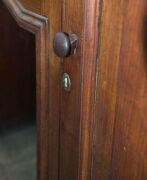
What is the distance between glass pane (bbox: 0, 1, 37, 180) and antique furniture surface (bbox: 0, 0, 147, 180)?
0.76 feet

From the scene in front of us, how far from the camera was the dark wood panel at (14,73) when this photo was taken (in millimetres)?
864

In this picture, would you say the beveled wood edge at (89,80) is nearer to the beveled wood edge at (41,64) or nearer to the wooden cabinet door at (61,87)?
the wooden cabinet door at (61,87)

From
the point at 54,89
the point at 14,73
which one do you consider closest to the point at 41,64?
the point at 54,89

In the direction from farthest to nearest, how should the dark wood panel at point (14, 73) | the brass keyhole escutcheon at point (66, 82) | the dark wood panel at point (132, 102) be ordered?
the dark wood panel at point (14, 73), the brass keyhole escutcheon at point (66, 82), the dark wood panel at point (132, 102)

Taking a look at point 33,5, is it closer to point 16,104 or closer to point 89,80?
point 89,80

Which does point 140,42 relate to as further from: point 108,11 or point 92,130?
point 92,130

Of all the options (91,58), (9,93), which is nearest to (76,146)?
(91,58)

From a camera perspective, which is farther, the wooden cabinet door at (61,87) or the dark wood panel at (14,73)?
the dark wood panel at (14,73)

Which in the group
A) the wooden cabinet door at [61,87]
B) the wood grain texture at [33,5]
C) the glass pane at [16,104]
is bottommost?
the glass pane at [16,104]

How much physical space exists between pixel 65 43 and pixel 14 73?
2.00 feet

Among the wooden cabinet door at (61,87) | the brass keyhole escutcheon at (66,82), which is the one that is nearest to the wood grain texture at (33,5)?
the wooden cabinet door at (61,87)

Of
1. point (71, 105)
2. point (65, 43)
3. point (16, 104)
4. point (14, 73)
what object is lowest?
point (16, 104)

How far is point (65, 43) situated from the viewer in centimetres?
46

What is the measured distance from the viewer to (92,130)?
50cm
